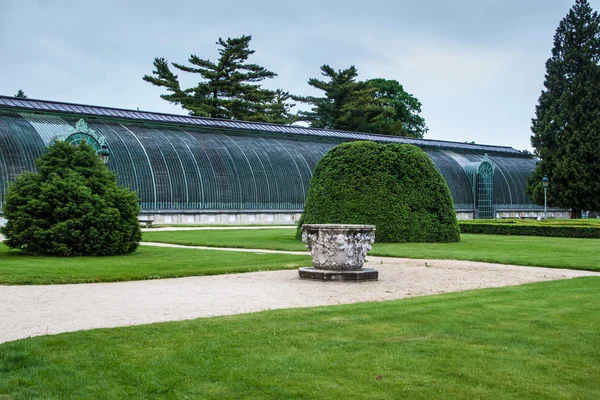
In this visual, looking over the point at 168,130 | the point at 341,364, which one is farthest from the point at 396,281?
the point at 168,130

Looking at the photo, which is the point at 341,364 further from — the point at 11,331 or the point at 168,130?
the point at 168,130

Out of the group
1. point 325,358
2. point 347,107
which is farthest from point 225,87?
point 325,358

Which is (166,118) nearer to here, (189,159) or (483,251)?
(189,159)

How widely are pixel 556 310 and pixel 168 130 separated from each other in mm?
40205

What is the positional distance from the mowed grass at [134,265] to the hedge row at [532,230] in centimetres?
1787

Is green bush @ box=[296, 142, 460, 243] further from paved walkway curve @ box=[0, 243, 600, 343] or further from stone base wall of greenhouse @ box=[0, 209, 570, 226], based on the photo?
stone base wall of greenhouse @ box=[0, 209, 570, 226]

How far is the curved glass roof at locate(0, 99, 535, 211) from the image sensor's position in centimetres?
3884

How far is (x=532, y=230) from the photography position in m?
→ 33.7

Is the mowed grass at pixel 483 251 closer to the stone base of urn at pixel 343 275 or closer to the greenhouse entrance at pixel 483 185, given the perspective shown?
the stone base of urn at pixel 343 275

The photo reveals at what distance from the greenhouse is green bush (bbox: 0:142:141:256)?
14.0 metres

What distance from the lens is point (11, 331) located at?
26.7 ft

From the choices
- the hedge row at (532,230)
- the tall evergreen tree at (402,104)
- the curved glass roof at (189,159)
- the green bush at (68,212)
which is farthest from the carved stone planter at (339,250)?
the tall evergreen tree at (402,104)

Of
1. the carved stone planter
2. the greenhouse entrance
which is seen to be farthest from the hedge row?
the greenhouse entrance

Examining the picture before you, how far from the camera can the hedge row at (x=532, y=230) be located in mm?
31202
